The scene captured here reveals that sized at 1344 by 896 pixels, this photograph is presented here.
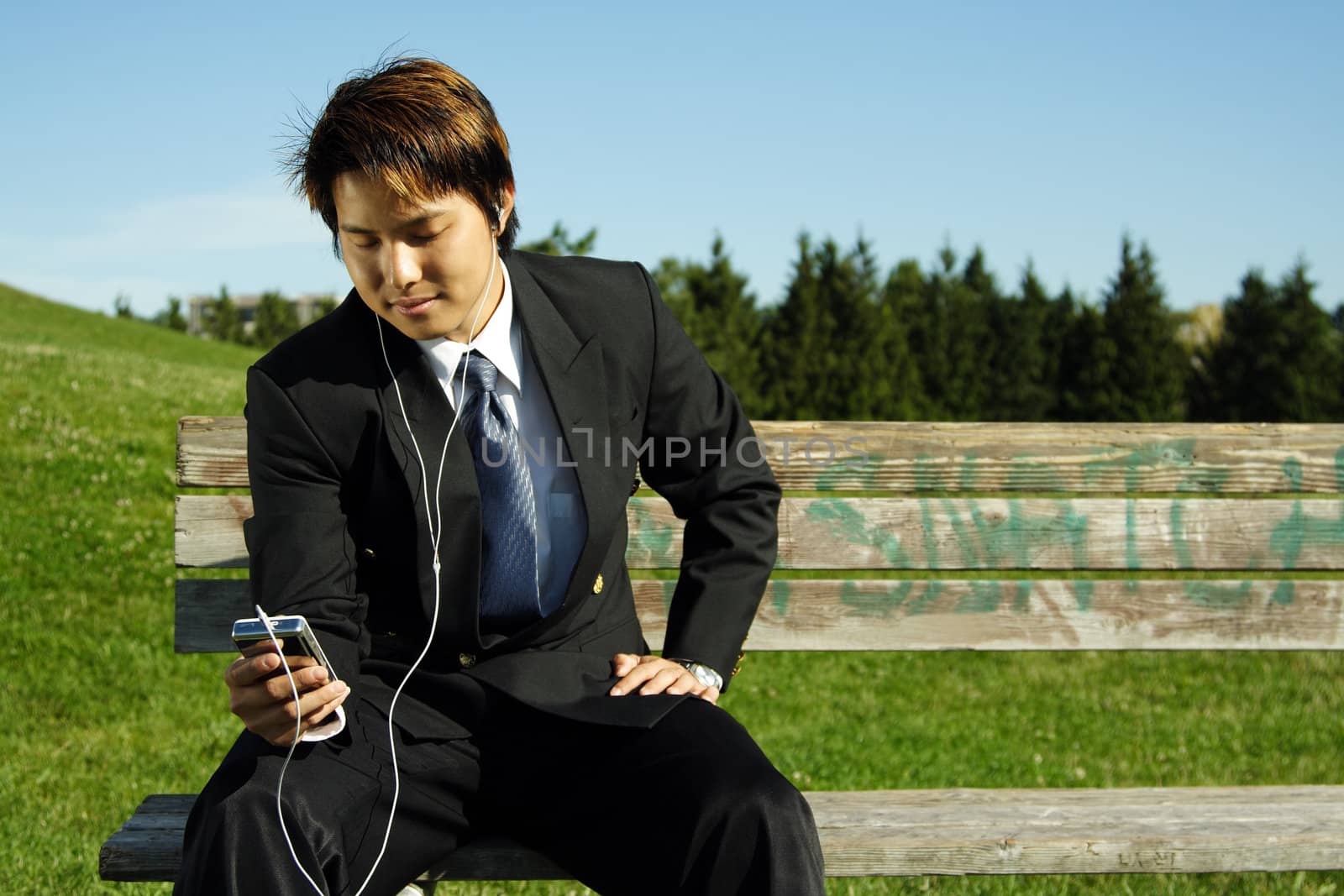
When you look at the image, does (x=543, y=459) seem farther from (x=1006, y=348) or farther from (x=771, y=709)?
(x=1006, y=348)

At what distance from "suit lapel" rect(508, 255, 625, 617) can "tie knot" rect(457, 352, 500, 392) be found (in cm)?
10

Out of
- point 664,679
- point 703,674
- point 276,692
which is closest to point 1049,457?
point 703,674

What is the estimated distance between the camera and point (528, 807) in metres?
2.49

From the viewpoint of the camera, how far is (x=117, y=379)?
13.1 metres

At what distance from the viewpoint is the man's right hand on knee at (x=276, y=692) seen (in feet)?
7.47

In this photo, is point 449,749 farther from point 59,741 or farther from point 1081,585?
point 59,741

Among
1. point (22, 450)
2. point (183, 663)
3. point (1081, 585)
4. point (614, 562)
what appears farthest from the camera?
point (22, 450)

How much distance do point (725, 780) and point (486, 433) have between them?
831mm

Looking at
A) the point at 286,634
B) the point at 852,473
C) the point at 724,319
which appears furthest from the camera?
the point at 724,319

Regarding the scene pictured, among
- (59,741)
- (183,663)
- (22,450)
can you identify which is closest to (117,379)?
(22,450)

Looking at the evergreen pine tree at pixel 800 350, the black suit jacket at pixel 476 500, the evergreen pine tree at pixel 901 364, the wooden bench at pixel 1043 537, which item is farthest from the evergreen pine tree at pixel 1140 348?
the black suit jacket at pixel 476 500

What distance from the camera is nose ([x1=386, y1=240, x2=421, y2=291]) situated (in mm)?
2356

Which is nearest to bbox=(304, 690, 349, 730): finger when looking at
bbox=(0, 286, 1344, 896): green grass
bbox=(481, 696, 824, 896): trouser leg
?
bbox=(481, 696, 824, 896): trouser leg

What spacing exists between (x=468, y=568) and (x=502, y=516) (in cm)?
12
